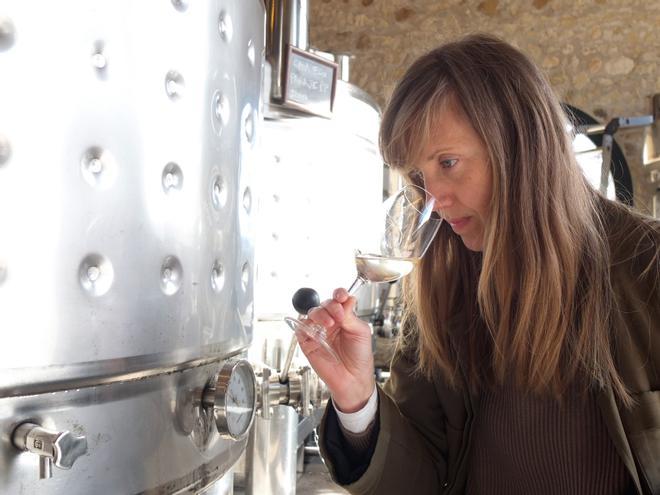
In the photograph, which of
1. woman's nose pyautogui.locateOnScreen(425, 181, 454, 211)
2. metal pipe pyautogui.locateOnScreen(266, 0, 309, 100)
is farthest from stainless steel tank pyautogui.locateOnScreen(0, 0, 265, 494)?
metal pipe pyautogui.locateOnScreen(266, 0, 309, 100)

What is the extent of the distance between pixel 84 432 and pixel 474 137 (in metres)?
0.71

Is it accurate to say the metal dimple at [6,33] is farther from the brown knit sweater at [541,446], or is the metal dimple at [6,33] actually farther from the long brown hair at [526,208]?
the brown knit sweater at [541,446]

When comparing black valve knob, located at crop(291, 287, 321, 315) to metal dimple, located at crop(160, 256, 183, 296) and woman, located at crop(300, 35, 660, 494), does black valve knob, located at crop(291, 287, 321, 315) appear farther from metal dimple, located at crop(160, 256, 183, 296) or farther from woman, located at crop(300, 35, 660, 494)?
metal dimple, located at crop(160, 256, 183, 296)

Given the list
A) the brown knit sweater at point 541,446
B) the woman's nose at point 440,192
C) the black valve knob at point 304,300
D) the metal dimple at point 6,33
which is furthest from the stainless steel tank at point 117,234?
the brown knit sweater at point 541,446

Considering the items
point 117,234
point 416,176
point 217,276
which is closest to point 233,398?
point 217,276

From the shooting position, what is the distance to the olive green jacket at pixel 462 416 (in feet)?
2.97

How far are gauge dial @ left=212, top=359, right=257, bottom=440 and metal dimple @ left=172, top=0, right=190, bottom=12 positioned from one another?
34 centimetres

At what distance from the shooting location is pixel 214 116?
643 mm

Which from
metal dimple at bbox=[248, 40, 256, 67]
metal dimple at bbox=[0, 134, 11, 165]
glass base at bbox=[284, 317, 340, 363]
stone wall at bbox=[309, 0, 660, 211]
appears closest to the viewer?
metal dimple at bbox=[0, 134, 11, 165]

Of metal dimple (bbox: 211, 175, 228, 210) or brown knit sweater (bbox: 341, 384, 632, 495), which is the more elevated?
metal dimple (bbox: 211, 175, 228, 210)

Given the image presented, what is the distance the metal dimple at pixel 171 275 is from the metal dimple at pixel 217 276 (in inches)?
2.2

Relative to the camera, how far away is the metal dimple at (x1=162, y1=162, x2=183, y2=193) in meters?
0.57

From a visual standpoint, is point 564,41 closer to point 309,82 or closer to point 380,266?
point 309,82

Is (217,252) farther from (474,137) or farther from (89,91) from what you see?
(474,137)
